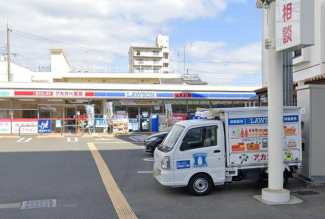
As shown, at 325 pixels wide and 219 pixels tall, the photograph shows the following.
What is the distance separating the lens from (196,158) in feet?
24.3

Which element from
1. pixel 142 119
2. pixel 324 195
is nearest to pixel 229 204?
pixel 324 195

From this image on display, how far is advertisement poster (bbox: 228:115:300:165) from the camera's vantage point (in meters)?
7.67

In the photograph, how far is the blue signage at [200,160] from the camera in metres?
7.40

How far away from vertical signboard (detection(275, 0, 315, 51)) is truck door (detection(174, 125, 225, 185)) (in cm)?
245

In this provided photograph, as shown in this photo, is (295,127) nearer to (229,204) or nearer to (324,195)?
(324,195)

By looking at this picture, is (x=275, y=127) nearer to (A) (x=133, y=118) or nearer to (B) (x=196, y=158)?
(B) (x=196, y=158)

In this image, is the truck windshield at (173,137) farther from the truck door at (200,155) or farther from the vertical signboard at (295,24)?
the vertical signboard at (295,24)

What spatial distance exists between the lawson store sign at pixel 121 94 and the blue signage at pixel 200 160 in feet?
65.5

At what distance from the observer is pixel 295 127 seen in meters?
7.98

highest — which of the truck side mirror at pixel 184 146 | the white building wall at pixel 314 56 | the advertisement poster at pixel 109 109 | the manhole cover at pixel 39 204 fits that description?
the white building wall at pixel 314 56

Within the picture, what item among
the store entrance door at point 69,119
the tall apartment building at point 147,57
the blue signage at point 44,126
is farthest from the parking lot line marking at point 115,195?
the tall apartment building at point 147,57

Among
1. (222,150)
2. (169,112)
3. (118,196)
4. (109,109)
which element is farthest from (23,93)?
(222,150)

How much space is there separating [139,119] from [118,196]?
20.4 metres

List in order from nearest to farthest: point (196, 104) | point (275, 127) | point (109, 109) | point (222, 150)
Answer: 1. point (275, 127)
2. point (222, 150)
3. point (109, 109)
4. point (196, 104)
